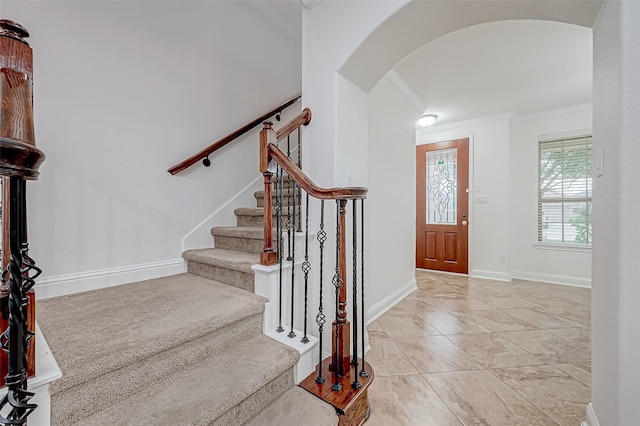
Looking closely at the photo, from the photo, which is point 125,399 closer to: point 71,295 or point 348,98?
point 71,295

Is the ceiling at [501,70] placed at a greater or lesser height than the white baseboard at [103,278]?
greater

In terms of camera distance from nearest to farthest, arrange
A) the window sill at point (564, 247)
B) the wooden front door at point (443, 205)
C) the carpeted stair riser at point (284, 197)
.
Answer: the carpeted stair riser at point (284, 197) < the window sill at point (564, 247) < the wooden front door at point (443, 205)

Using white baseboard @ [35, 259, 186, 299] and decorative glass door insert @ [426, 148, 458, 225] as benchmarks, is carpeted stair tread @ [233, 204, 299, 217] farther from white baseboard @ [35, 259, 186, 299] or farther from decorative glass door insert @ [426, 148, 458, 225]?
decorative glass door insert @ [426, 148, 458, 225]

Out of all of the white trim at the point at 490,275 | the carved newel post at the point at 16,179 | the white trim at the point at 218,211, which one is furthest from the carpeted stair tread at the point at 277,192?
the white trim at the point at 490,275

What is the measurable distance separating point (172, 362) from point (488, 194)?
4.56 meters

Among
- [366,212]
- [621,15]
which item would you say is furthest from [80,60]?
[621,15]

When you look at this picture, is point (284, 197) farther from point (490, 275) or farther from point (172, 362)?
point (490, 275)

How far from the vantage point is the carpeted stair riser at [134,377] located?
935 millimetres

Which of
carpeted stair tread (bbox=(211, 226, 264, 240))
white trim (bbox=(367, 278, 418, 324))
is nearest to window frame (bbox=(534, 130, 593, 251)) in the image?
white trim (bbox=(367, 278, 418, 324))

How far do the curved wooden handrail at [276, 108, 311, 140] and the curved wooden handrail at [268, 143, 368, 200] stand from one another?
13 cm

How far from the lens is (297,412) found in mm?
1204

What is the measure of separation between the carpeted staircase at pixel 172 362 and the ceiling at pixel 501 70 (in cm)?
258

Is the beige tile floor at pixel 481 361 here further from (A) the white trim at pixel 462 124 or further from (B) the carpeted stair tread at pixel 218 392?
(A) the white trim at pixel 462 124

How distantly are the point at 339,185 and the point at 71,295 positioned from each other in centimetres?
182
